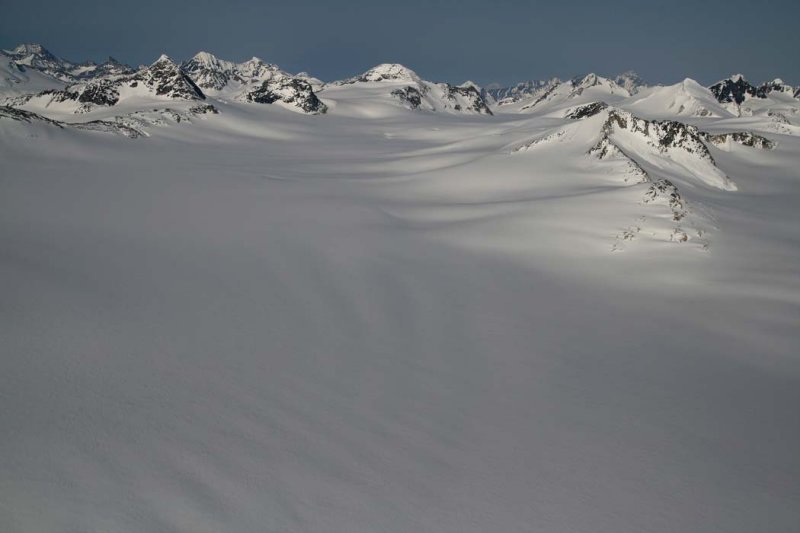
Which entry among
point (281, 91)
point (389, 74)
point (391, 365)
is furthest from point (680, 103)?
point (391, 365)

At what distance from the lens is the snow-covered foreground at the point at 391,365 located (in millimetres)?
5965

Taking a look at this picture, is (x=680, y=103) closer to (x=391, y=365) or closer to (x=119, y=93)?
(x=119, y=93)

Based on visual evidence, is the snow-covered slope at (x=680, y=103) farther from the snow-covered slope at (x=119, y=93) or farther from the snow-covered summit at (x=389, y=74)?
the snow-covered slope at (x=119, y=93)

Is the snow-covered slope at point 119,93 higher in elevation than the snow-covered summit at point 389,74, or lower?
lower

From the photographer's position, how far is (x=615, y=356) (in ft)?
35.8

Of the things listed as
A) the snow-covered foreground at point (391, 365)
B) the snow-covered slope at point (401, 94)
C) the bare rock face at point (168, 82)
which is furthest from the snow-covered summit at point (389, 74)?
the snow-covered foreground at point (391, 365)

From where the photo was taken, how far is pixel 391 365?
9.73 m

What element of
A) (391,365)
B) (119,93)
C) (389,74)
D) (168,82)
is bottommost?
(391,365)

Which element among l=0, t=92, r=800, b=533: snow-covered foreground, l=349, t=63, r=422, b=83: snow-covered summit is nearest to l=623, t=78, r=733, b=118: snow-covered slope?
l=349, t=63, r=422, b=83: snow-covered summit

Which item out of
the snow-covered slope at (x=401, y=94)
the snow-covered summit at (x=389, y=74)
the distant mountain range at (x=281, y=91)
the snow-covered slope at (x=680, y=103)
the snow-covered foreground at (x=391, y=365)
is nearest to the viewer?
the snow-covered foreground at (x=391, y=365)

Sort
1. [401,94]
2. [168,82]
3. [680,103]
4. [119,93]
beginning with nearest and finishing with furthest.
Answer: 1. [119,93]
2. [168,82]
3. [680,103]
4. [401,94]

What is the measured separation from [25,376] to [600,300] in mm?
14096

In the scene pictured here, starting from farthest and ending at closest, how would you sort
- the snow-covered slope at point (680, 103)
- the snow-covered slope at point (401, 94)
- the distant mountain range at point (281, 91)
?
the snow-covered slope at point (401, 94)
the snow-covered slope at point (680, 103)
the distant mountain range at point (281, 91)

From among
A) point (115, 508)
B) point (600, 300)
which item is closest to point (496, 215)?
point (600, 300)
